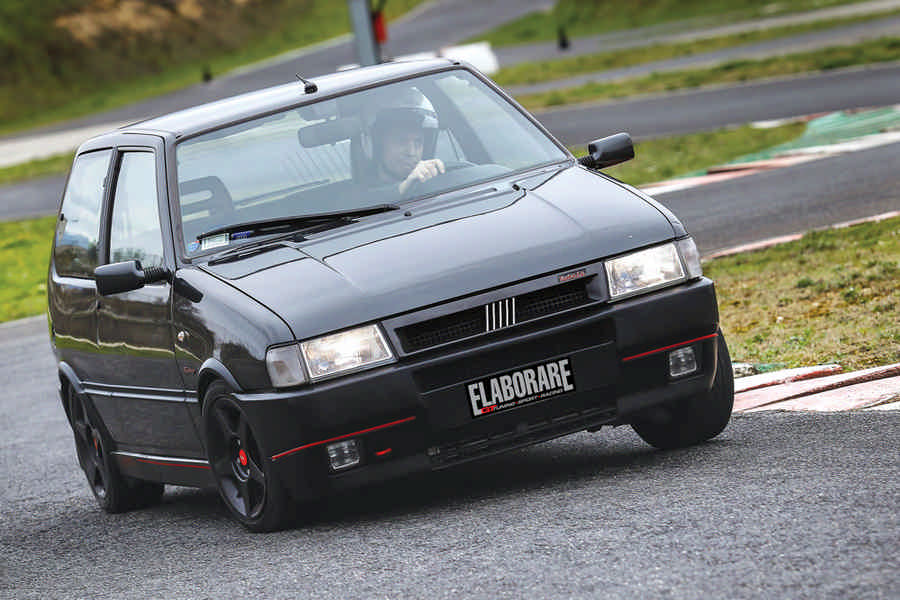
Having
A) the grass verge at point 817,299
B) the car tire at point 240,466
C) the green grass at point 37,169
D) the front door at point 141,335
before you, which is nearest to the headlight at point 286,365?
the car tire at point 240,466

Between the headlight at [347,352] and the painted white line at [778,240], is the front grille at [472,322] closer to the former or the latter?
the headlight at [347,352]

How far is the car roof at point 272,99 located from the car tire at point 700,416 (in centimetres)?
203

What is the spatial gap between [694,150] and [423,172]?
1377 cm

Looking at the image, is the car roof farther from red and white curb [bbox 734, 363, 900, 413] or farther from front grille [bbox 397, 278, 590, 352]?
red and white curb [bbox 734, 363, 900, 413]

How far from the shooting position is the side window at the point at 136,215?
703cm

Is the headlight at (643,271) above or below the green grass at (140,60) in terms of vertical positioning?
above

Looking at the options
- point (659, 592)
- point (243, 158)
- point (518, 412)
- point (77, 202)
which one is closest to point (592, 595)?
point (659, 592)

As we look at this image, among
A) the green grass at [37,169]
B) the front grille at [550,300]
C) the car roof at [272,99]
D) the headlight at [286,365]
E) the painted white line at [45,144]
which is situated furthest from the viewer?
the painted white line at [45,144]

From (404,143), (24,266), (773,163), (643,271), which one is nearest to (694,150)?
(773,163)

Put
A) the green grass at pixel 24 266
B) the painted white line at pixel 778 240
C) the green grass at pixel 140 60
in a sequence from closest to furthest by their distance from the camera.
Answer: the painted white line at pixel 778 240 < the green grass at pixel 24 266 < the green grass at pixel 140 60

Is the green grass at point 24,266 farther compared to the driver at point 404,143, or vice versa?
the green grass at point 24,266

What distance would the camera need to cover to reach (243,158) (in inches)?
275

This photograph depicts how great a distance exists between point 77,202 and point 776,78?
814 inches

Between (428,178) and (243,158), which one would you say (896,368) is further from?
(243,158)
